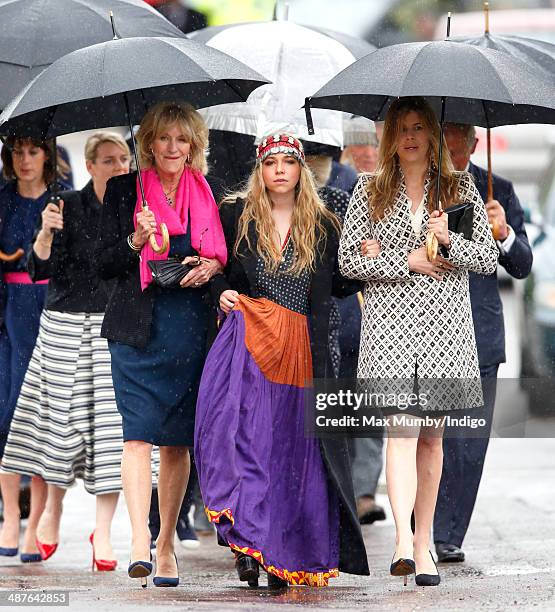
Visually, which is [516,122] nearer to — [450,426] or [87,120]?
[450,426]

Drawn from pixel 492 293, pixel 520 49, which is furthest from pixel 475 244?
pixel 520 49

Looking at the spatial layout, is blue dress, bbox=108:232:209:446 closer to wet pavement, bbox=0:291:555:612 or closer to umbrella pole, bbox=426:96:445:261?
wet pavement, bbox=0:291:555:612

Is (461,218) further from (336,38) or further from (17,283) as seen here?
(17,283)

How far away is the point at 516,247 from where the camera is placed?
8000mm

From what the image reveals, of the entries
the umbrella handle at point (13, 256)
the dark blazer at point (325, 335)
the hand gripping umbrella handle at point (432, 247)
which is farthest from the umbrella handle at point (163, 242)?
the umbrella handle at point (13, 256)

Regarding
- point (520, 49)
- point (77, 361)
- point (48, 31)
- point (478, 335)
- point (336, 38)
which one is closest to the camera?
point (520, 49)

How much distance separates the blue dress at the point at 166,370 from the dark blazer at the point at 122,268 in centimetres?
6

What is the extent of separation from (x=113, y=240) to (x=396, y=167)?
4.18ft

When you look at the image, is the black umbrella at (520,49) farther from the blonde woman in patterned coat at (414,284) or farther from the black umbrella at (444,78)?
the blonde woman in patterned coat at (414,284)

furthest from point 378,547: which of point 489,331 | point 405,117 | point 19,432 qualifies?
point 405,117

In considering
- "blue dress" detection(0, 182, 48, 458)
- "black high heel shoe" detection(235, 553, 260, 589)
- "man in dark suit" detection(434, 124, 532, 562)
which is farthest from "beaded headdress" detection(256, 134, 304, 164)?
"blue dress" detection(0, 182, 48, 458)

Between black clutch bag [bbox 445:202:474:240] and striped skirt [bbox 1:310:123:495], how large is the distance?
2085 mm

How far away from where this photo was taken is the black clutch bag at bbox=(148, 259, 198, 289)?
7125 mm

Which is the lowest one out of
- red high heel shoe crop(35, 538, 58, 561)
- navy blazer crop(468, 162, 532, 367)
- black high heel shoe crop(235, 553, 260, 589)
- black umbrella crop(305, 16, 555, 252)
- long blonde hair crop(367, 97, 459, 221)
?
red high heel shoe crop(35, 538, 58, 561)
